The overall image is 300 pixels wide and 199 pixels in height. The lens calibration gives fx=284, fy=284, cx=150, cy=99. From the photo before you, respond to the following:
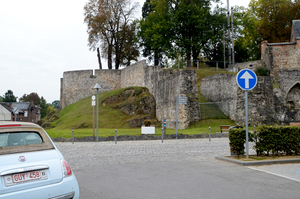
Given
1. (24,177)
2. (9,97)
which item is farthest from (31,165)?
(9,97)

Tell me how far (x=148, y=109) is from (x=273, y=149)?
24.4 m

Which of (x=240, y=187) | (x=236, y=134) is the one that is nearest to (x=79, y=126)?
(x=236, y=134)

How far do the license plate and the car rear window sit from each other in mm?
426

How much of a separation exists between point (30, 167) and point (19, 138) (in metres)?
0.69

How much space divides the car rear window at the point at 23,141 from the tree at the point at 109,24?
44.0m

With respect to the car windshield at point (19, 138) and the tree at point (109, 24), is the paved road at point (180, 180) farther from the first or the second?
the tree at point (109, 24)

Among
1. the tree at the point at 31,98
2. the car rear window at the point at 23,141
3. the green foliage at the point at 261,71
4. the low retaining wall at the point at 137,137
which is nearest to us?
the car rear window at the point at 23,141

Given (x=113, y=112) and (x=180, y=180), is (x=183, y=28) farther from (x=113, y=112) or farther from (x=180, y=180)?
(x=180, y=180)

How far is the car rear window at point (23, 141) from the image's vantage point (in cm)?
443

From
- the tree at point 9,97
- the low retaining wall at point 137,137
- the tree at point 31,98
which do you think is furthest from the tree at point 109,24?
the tree at point 31,98

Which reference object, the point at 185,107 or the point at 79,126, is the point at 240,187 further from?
the point at 79,126

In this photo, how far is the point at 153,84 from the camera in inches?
1346

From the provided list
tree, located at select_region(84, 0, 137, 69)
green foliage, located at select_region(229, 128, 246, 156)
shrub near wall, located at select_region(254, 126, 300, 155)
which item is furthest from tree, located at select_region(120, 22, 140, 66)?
shrub near wall, located at select_region(254, 126, 300, 155)

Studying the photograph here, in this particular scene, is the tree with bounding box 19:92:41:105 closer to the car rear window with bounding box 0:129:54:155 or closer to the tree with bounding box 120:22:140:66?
the tree with bounding box 120:22:140:66
